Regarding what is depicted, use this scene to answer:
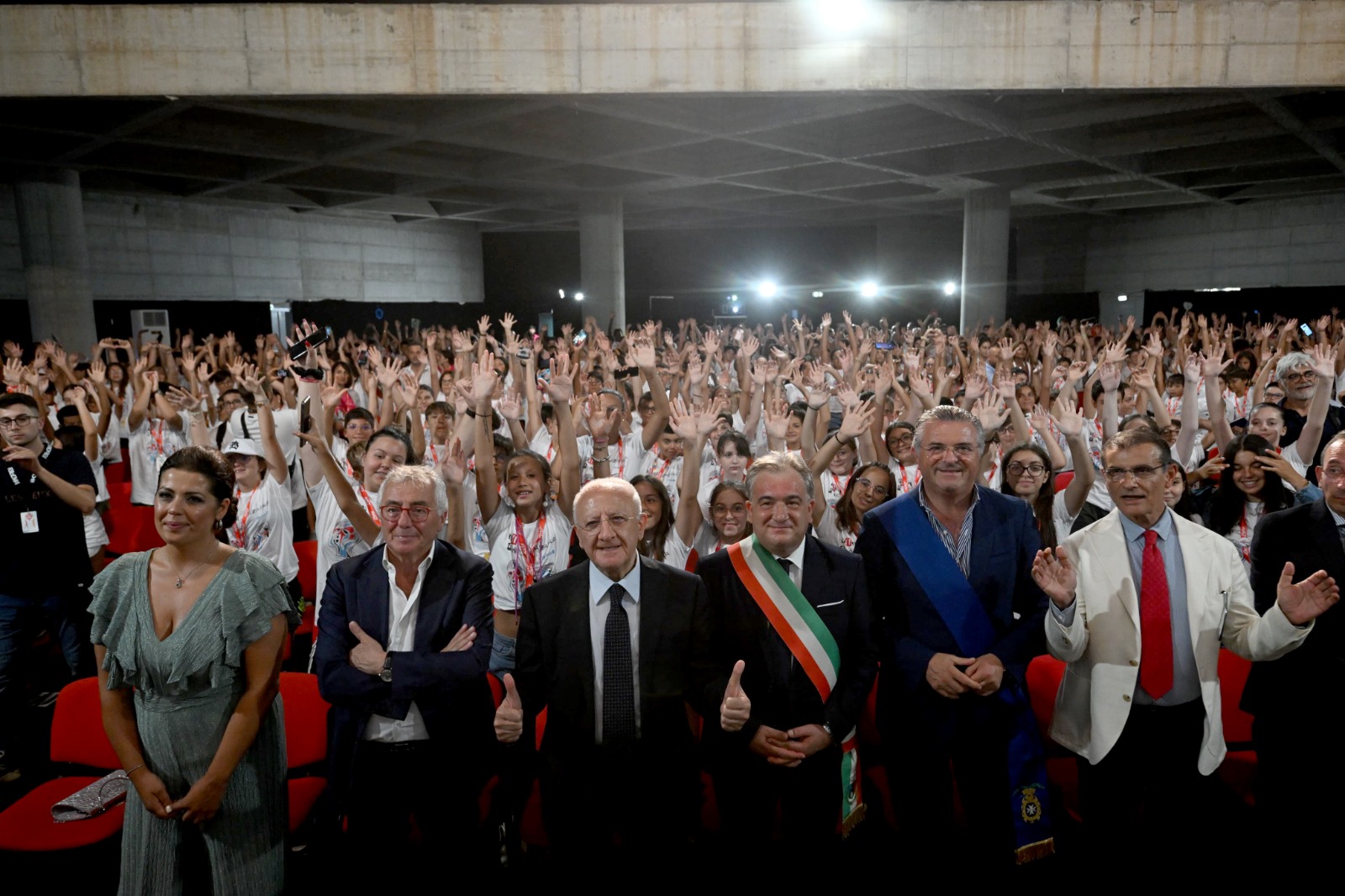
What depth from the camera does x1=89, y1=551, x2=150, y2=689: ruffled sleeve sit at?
7.30 ft

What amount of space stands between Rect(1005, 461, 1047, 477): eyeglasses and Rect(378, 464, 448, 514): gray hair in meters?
2.89

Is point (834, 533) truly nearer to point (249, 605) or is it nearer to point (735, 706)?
point (735, 706)

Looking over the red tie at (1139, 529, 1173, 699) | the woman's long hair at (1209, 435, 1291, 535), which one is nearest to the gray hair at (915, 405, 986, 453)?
the red tie at (1139, 529, 1173, 699)

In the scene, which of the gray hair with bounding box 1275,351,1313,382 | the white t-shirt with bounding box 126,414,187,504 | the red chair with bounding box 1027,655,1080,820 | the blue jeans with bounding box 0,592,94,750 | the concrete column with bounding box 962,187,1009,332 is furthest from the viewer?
the concrete column with bounding box 962,187,1009,332

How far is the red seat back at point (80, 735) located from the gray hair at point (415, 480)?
146cm

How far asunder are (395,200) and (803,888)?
1963cm

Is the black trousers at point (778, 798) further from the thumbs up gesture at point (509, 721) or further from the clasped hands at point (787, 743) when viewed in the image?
the thumbs up gesture at point (509, 721)

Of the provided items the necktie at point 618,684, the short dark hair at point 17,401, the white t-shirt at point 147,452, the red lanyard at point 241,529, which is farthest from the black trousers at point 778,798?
the white t-shirt at point 147,452

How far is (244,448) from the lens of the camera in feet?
14.3

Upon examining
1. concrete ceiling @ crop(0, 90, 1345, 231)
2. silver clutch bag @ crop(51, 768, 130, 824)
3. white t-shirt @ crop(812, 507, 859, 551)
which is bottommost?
silver clutch bag @ crop(51, 768, 130, 824)

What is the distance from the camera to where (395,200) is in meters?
19.2

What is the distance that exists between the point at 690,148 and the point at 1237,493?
13269 mm

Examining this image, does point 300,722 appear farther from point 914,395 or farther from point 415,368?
point 415,368

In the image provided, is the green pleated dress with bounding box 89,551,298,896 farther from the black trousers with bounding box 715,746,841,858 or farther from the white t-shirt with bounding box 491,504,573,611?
the black trousers with bounding box 715,746,841,858
